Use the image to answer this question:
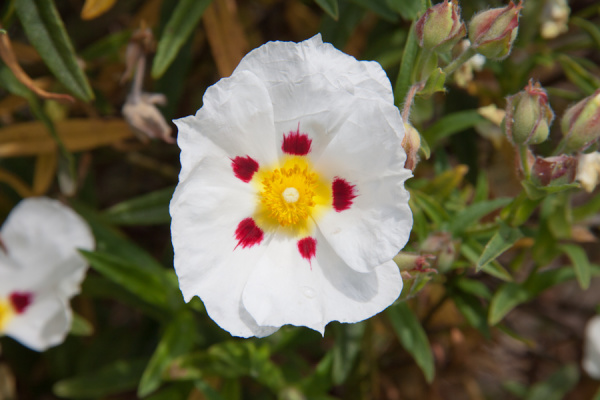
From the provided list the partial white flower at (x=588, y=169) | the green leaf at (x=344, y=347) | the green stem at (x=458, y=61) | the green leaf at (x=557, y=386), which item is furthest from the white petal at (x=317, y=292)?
the green leaf at (x=557, y=386)

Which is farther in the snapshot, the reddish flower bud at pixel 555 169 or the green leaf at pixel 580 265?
the green leaf at pixel 580 265

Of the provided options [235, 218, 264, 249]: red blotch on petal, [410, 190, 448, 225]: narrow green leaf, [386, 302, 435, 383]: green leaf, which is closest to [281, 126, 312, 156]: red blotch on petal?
[235, 218, 264, 249]: red blotch on petal

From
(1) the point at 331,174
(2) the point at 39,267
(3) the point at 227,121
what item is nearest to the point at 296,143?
(1) the point at 331,174

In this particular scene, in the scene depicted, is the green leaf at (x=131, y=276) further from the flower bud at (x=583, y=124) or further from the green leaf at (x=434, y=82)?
the flower bud at (x=583, y=124)

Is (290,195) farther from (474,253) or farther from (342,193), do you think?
(474,253)

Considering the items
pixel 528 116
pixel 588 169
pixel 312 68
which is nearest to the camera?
pixel 312 68

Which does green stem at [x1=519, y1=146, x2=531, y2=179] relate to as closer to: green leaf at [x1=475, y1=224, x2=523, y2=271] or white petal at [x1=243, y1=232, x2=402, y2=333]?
green leaf at [x1=475, y1=224, x2=523, y2=271]

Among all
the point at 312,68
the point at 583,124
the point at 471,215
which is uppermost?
the point at 312,68
